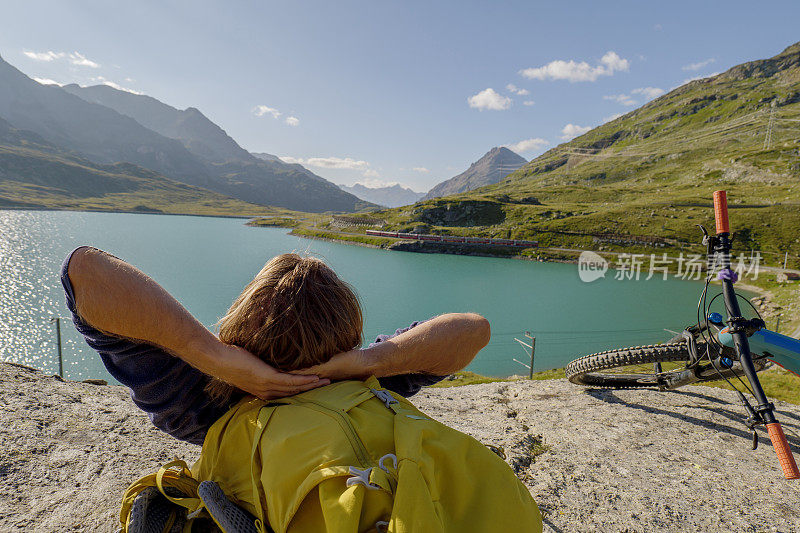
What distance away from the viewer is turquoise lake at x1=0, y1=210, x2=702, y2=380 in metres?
28.4

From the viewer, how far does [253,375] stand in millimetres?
1989

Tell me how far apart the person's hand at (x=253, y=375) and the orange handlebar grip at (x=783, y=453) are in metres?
3.80

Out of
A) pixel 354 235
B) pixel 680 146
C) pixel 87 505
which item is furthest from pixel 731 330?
pixel 680 146

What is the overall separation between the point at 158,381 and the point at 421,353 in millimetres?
1670

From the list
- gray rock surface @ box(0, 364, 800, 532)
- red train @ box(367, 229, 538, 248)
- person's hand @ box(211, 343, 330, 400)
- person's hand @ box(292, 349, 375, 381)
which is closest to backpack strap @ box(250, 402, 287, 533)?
person's hand @ box(211, 343, 330, 400)

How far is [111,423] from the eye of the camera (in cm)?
488

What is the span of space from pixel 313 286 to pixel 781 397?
12.1 m

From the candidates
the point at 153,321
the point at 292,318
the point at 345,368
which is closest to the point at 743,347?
the point at 345,368

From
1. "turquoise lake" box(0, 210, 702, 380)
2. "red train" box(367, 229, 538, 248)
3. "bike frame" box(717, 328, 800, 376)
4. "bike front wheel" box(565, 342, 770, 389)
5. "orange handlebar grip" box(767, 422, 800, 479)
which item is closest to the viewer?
"orange handlebar grip" box(767, 422, 800, 479)

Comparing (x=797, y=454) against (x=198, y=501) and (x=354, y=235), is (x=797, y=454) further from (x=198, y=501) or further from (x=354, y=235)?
(x=354, y=235)

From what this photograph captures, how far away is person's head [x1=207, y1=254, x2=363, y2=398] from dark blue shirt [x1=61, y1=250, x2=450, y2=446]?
37 centimetres

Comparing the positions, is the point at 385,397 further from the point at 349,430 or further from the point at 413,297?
the point at 413,297

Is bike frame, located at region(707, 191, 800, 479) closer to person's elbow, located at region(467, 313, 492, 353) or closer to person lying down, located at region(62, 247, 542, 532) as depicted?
person's elbow, located at region(467, 313, 492, 353)

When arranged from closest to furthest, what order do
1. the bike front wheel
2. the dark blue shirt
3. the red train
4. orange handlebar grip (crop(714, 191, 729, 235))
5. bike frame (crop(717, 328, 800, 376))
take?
the dark blue shirt < bike frame (crop(717, 328, 800, 376)) < orange handlebar grip (crop(714, 191, 729, 235)) < the bike front wheel < the red train
